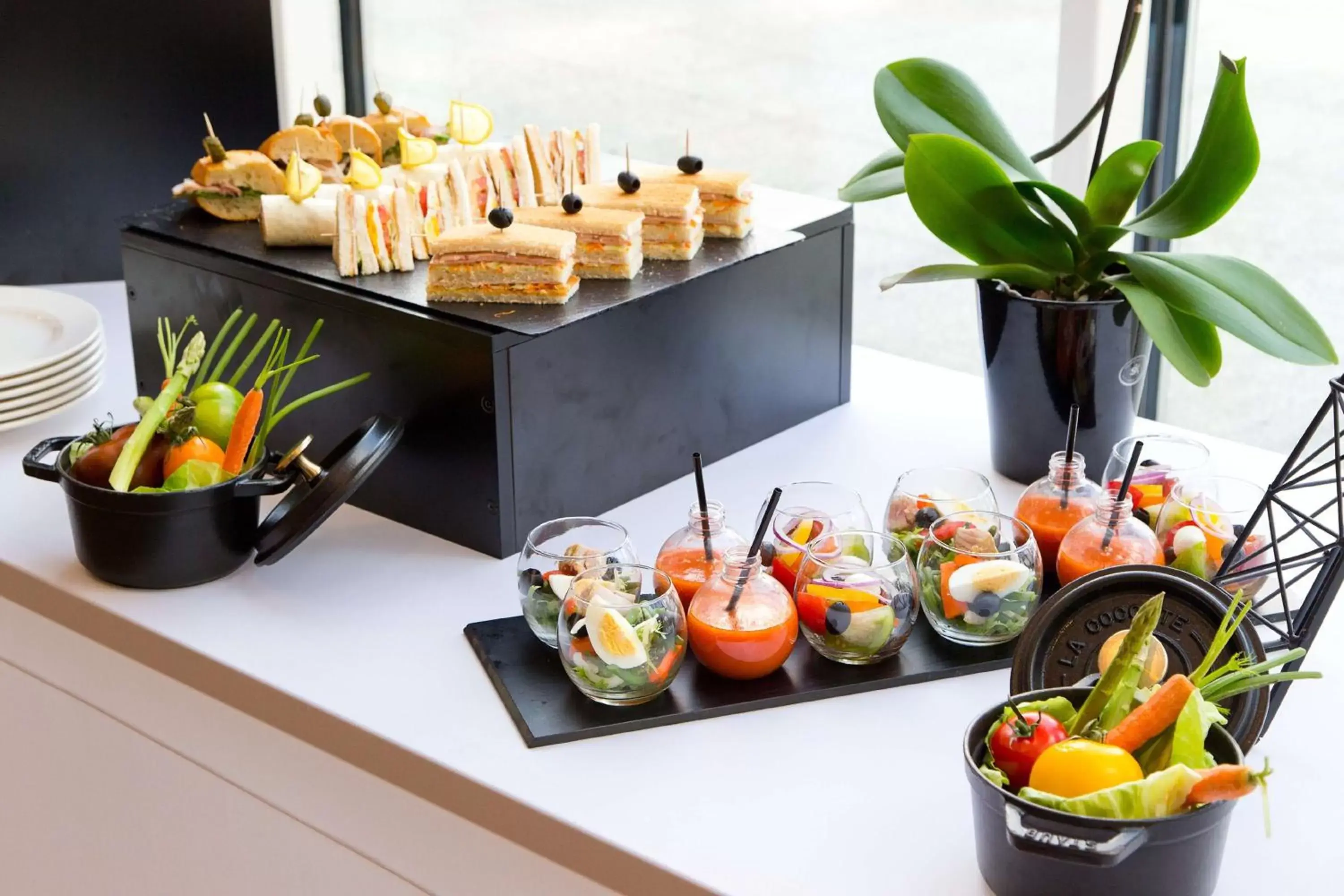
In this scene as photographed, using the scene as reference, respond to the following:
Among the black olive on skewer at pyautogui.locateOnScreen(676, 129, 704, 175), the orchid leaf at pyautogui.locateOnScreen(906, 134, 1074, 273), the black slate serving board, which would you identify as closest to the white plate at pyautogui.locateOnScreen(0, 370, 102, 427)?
the black slate serving board

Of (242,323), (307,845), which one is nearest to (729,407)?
(242,323)

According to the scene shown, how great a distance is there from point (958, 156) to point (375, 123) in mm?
847

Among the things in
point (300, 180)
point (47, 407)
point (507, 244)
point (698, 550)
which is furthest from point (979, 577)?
point (47, 407)

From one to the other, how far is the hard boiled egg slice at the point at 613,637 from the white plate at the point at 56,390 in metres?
0.91

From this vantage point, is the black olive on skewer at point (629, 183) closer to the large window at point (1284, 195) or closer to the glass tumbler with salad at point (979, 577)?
the glass tumbler with salad at point (979, 577)

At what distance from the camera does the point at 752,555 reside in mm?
1242

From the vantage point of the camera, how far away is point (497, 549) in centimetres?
149

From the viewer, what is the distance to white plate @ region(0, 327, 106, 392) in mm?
1742

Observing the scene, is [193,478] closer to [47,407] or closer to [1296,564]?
[47,407]

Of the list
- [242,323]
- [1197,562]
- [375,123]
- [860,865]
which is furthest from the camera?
[375,123]

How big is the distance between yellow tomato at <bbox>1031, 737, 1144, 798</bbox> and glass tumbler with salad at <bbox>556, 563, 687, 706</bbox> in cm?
33

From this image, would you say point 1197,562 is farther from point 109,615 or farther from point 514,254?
point 109,615

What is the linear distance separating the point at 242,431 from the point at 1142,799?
2.88 ft

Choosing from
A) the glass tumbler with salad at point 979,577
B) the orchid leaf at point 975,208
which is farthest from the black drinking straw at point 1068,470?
the orchid leaf at point 975,208
